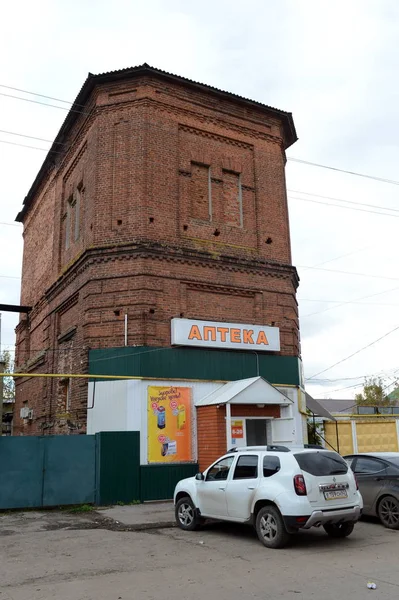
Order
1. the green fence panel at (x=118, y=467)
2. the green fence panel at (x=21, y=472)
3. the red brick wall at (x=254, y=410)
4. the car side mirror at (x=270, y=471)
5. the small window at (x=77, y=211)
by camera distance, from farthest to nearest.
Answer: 1. the small window at (x=77, y=211)
2. the red brick wall at (x=254, y=410)
3. the green fence panel at (x=118, y=467)
4. the green fence panel at (x=21, y=472)
5. the car side mirror at (x=270, y=471)

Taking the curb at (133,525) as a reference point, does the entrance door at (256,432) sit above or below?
above

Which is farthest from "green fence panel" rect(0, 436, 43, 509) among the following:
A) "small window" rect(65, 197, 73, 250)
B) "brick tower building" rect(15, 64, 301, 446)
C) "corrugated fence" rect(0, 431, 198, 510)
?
"small window" rect(65, 197, 73, 250)

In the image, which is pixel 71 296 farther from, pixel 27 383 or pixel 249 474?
pixel 249 474

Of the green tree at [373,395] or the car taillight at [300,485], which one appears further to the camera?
the green tree at [373,395]

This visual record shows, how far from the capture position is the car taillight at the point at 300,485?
29.0ft

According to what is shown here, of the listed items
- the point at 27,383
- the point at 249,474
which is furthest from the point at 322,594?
the point at 27,383

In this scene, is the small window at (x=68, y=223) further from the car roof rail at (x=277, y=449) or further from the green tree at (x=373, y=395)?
the green tree at (x=373, y=395)

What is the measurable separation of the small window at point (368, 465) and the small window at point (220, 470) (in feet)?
11.3

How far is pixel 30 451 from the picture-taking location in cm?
1430

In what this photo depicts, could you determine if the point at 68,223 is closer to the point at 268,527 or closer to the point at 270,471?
the point at 270,471

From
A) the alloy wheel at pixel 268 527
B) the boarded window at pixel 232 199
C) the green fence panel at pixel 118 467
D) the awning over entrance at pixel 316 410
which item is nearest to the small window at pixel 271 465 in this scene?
A: the alloy wheel at pixel 268 527

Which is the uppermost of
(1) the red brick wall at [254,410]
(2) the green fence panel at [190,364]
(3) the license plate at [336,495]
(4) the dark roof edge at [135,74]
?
(4) the dark roof edge at [135,74]

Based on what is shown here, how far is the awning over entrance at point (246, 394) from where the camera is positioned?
16.0 m

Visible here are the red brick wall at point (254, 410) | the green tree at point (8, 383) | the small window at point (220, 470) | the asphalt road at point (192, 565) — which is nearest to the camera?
the asphalt road at point (192, 565)
